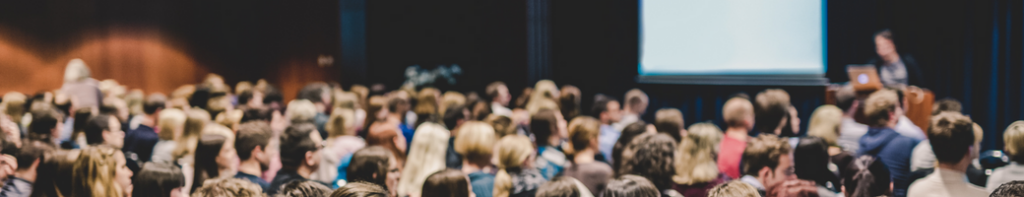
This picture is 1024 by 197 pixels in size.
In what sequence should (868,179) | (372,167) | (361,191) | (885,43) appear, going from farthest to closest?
(885,43), (372,167), (868,179), (361,191)

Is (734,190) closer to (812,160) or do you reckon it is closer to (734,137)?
(812,160)

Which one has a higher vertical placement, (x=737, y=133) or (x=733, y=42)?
(x=733, y=42)

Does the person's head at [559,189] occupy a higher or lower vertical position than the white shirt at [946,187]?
higher

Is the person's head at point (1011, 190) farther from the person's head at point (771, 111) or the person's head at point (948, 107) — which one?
the person's head at point (948, 107)

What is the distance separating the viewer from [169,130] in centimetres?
369

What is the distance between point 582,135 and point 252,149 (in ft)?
4.44

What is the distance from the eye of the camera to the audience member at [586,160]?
2.87 meters

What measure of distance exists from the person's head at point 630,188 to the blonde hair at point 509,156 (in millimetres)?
723

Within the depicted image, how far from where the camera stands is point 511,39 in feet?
35.2

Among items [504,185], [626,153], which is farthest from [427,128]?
[626,153]

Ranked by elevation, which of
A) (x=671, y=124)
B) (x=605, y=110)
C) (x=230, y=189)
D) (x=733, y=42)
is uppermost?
(x=733, y=42)

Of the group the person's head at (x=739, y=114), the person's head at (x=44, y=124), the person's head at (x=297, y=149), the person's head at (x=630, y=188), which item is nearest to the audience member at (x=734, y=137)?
the person's head at (x=739, y=114)

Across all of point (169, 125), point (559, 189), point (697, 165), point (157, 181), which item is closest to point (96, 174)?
point (157, 181)

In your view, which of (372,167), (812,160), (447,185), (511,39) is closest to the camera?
(447,185)
